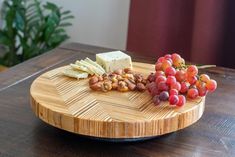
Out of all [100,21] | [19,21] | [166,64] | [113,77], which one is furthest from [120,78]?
Answer: [19,21]

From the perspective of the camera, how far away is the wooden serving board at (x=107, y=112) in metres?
0.88

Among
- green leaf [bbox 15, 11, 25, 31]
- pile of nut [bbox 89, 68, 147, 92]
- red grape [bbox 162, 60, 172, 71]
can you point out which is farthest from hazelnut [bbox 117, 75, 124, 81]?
green leaf [bbox 15, 11, 25, 31]

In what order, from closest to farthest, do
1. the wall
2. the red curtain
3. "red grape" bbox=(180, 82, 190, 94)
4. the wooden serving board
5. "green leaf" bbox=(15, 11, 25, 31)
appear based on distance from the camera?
the wooden serving board
"red grape" bbox=(180, 82, 190, 94)
the red curtain
the wall
"green leaf" bbox=(15, 11, 25, 31)

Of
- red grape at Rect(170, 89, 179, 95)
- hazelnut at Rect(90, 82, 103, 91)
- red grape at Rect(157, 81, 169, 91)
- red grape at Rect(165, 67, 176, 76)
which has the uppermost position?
red grape at Rect(165, 67, 176, 76)

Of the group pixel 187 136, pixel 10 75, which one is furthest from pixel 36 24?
pixel 187 136

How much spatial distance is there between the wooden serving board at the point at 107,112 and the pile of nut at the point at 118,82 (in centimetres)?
1

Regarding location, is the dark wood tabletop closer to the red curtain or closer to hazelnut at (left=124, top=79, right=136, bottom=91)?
hazelnut at (left=124, top=79, right=136, bottom=91)

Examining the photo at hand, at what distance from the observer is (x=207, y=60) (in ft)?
6.26

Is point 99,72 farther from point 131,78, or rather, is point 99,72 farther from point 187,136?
point 187,136

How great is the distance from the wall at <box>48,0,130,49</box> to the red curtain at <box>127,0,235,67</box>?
0.88 ft

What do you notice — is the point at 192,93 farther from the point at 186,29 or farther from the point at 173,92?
the point at 186,29

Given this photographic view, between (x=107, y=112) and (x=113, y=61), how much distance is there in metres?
0.26

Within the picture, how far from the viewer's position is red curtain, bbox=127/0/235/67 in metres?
1.84

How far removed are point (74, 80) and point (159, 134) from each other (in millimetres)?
304
